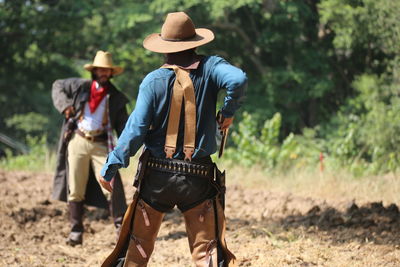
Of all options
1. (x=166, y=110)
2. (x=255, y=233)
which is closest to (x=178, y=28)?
(x=166, y=110)

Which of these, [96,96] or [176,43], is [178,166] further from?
[96,96]

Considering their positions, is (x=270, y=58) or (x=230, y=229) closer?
(x=230, y=229)

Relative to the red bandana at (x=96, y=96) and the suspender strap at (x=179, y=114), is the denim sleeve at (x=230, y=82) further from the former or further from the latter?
the red bandana at (x=96, y=96)

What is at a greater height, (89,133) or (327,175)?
(89,133)

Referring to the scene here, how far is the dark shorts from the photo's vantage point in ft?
14.0

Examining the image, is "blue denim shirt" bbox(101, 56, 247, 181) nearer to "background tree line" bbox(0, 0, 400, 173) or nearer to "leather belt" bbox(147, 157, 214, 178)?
"leather belt" bbox(147, 157, 214, 178)

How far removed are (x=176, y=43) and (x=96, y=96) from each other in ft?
9.40

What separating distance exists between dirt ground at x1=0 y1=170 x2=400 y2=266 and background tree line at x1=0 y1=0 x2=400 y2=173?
330 cm

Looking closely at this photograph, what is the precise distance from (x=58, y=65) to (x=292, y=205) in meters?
13.3

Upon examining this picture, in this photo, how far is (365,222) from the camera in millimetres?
6629

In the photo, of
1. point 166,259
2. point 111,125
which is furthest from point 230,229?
point 111,125

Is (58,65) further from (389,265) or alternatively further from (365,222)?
(389,265)

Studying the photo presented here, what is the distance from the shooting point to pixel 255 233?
6.79m

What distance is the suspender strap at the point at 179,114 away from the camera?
4188 millimetres
